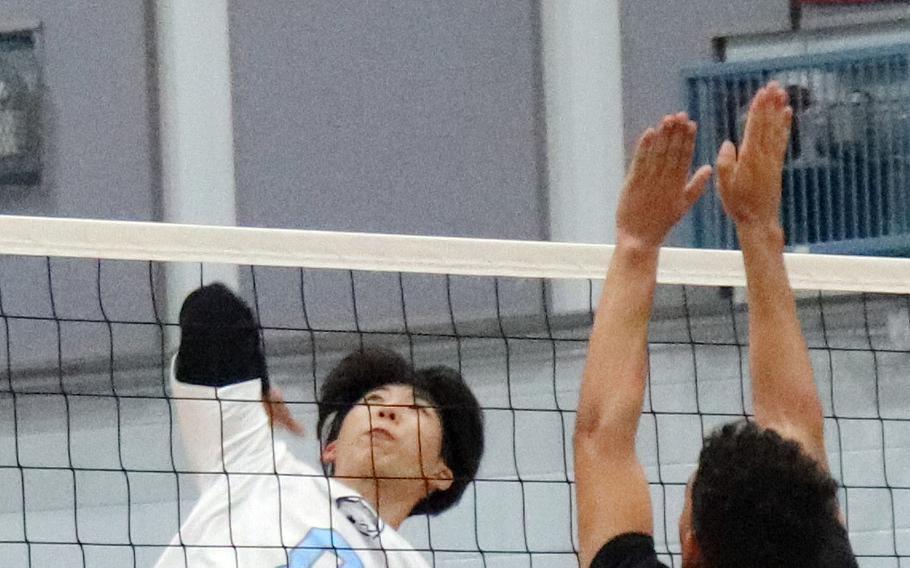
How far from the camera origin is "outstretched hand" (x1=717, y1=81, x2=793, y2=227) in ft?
6.48

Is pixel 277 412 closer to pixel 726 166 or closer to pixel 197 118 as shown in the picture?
pixel 726 166

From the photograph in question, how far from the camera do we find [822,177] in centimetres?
436

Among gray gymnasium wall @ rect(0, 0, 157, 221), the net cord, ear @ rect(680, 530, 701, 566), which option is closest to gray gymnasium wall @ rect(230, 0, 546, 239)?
gray gymnasium wall @ rect(0, 0, 157, 221)

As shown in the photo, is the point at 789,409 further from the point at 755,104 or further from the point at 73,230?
the point at 73,230

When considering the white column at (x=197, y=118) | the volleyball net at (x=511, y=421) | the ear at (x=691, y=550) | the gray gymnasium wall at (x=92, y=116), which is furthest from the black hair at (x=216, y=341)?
the gray gymnasium wall at (x=92, y=116)

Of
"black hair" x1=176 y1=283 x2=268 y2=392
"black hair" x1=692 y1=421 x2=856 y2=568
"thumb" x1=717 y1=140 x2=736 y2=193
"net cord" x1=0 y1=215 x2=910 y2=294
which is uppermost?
"thumb" x1=717 y1=140 x2=736 y2=193

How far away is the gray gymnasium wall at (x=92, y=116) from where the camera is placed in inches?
190

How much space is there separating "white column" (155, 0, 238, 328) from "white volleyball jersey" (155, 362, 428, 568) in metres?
2.25

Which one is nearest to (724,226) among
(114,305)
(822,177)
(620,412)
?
(822,177)

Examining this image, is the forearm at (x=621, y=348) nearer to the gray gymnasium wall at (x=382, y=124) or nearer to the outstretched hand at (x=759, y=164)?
the outstretched hand at (x=759, y=164)

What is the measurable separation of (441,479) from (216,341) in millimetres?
389

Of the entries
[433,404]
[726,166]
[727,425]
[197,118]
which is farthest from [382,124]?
[727,425]

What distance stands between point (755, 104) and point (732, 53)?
8.78 feet

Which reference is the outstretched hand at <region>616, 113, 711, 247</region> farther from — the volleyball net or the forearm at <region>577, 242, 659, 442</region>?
the volleyball net
